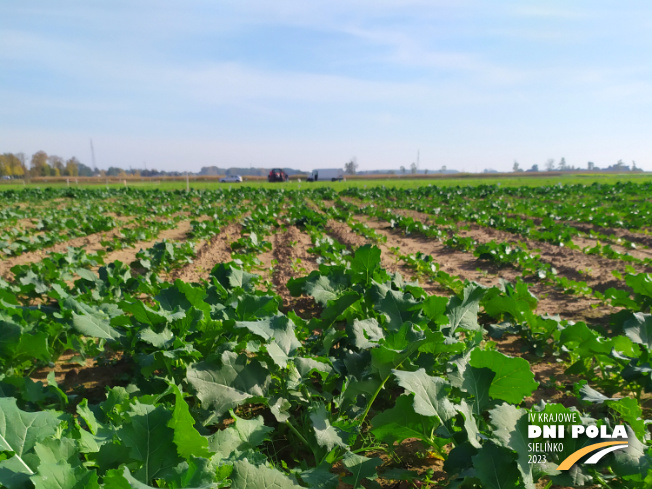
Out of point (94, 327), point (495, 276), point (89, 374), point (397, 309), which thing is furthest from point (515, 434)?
point (495, 276)

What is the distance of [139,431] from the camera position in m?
1.52

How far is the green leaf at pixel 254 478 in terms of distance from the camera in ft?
4.85

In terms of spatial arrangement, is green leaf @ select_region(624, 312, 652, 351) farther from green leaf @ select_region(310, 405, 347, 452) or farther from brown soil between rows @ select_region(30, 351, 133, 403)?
brown soil between rows @ select_region(30, 351, 133, 403)

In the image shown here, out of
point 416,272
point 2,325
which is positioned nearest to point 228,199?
point 416,272

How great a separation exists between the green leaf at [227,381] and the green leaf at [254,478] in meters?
0.66

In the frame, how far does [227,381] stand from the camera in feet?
7.29

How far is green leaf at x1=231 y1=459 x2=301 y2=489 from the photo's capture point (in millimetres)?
1478

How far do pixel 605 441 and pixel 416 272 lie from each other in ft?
16.7

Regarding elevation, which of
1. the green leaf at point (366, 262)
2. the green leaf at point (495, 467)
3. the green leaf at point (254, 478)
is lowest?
the green leaf at point (495, 467)

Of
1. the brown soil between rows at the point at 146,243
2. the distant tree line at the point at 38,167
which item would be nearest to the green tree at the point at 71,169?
the distant tree line at the point at 38,167

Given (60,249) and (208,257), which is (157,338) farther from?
(60,249)

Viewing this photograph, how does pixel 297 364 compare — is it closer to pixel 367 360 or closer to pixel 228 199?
pixel 367 360

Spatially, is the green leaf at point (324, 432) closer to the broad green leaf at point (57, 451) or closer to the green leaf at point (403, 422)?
the green leaf at point (403, 422)

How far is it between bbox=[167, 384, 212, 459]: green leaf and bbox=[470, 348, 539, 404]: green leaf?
133 centimetres
